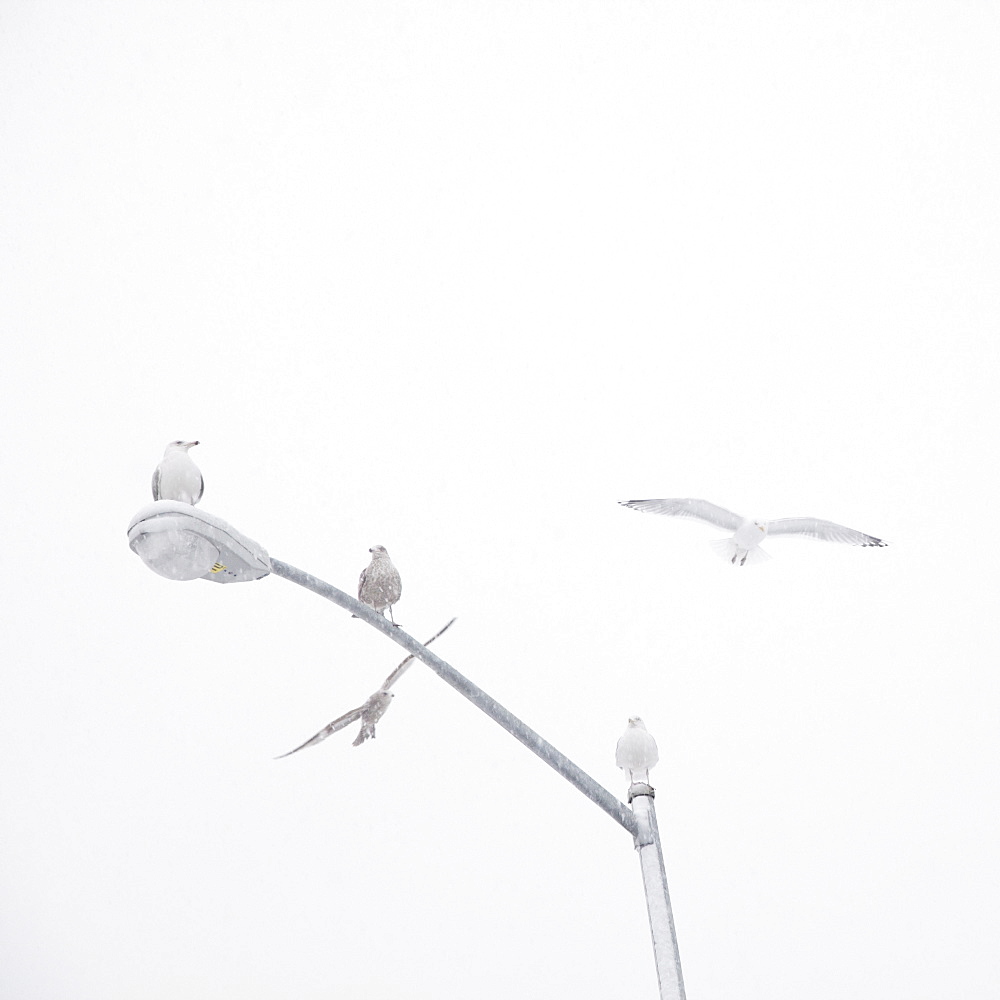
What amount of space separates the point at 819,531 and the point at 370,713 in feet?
29.4

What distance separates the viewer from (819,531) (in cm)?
Answer: 1174

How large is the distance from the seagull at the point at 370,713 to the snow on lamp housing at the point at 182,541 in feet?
2.27

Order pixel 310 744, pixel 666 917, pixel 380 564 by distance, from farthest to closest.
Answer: pixel 380 564 → pixel 310 744 → pixel 666 917

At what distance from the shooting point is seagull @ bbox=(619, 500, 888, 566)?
11461 mm

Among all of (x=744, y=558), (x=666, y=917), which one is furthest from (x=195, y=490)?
(x=744, y=558)

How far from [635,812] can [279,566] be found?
1606 millimetres

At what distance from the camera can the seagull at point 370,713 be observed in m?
3.20

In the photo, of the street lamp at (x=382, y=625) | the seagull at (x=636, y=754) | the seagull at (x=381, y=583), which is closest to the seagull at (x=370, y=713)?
the street lamp at (x=382, y=625)

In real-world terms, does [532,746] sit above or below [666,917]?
above

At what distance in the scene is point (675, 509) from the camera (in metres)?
11.4

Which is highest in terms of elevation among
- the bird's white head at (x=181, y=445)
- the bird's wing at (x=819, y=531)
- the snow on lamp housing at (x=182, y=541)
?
the bird's wing at (x=819, y=531)

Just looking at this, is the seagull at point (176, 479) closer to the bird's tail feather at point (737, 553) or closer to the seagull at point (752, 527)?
the seagull at point (752, 527)

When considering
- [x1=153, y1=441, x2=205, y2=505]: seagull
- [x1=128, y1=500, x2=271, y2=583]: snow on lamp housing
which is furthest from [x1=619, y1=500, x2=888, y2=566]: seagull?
[x1=128, y1=500, x2=271, y2=583]: snow on lamp housing

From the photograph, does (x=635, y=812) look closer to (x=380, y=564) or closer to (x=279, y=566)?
(x=279, y=566)
